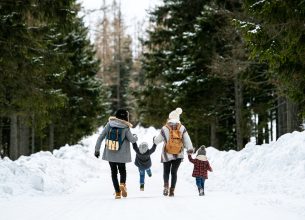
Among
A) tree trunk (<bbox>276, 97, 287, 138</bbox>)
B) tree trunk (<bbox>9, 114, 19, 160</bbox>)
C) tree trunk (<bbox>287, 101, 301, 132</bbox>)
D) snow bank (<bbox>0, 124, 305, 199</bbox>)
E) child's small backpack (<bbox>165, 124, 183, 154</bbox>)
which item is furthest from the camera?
tree trunk (<bbox>276, 97, 287, 138</bbox>)

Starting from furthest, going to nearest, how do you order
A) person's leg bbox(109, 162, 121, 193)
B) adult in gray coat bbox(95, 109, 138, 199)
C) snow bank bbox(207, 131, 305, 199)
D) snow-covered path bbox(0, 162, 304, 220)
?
snow bank bbox(207, 131, 305, 199) → adult in gray coat bbox(95, 109, 138, 199) → person's leg bbox(109, 162, 121, 193) → snow-covered path bbox(0, 162, 304, 220)

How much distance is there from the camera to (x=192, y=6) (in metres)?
25.2

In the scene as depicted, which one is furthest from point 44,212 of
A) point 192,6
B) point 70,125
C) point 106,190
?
point 70,125

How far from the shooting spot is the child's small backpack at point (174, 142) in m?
10.2

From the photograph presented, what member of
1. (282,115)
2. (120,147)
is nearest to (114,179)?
(120,147)

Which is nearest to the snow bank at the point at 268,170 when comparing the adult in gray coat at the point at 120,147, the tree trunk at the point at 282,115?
the adult in gray coat at the point at 120,147

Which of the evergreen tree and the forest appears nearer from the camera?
the evergreen tree

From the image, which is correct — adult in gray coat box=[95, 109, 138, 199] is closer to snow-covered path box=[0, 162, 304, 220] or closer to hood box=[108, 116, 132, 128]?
hood box=[108, 116, 132, 128]

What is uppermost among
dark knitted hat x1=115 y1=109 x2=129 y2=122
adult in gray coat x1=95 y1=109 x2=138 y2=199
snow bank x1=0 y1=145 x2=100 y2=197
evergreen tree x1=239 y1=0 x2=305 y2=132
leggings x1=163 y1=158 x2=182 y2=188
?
evergreen tree x1=239 y1=0 x2=305 y2=132

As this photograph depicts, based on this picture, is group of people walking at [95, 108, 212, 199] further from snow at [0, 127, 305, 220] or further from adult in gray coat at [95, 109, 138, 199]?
snow at [0, 127, 305, 220]

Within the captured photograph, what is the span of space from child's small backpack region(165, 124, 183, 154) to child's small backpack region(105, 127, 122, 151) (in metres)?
1.14

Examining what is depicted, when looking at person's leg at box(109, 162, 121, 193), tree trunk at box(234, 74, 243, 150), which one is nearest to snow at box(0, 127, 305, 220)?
person's leg at box(109, 162, 121, 193)

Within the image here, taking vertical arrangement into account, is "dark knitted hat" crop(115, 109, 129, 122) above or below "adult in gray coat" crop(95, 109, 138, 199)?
above

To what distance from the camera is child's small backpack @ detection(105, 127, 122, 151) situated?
9.80 metres
